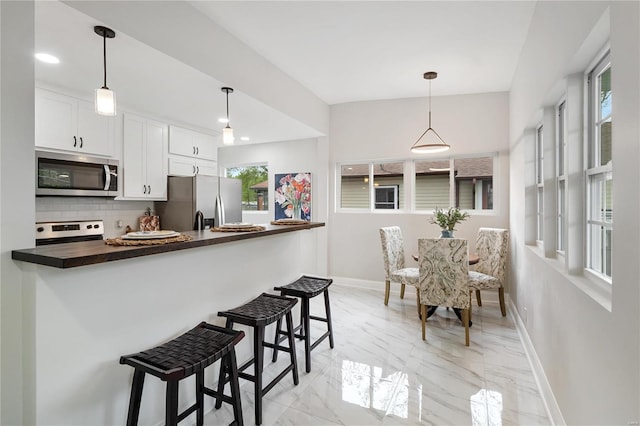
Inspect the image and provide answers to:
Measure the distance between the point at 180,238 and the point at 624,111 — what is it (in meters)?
2.10

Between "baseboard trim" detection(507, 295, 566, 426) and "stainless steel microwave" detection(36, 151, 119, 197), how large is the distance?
14.2 ft

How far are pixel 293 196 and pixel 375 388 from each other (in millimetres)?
3795

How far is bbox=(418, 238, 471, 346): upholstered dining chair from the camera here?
10.3 ft

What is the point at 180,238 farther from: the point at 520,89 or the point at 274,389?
the point at 520,89

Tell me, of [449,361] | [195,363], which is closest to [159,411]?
[195,363]

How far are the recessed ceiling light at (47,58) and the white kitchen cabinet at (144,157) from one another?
114cm

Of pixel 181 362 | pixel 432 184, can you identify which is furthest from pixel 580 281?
pixel 432 184

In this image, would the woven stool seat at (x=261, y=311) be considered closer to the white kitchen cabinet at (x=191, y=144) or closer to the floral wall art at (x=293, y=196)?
the white kitchen cabinet at (x=191, y=144)

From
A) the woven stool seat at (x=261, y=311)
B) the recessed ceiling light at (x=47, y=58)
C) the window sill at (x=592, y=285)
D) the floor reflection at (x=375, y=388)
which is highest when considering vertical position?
the recessed ceiling light at (x=47, y=58)

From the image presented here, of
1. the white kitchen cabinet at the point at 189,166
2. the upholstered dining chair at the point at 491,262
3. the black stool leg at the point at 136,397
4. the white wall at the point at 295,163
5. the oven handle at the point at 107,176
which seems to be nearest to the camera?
the black stool leg at the point at 136,397

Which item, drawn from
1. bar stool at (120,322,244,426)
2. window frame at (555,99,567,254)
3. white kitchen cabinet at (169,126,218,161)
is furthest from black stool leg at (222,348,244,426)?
white kitchen cabinet at (169,126,218,161)

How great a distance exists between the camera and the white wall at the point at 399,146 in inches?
178

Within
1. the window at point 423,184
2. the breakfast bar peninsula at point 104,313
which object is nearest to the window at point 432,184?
the window at point 423,184

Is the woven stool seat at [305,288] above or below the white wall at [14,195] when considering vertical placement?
below
